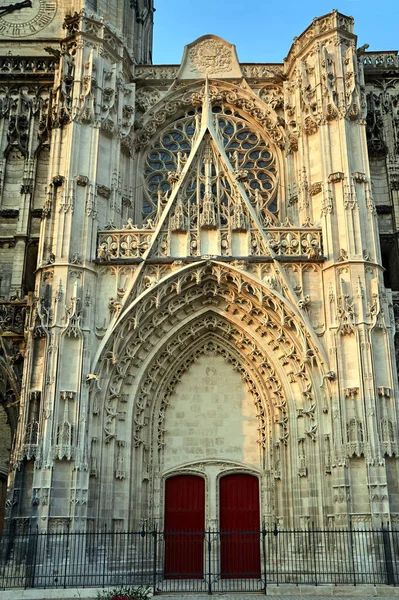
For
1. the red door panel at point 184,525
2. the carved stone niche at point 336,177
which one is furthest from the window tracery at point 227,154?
the red door panel at point 184,525

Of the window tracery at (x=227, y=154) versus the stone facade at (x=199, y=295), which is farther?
the window tracery at (x=227, y=154)

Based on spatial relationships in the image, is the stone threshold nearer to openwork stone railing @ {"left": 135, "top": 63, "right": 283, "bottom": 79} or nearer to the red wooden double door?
the red wooden double door

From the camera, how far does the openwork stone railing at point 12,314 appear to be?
17.0 meters

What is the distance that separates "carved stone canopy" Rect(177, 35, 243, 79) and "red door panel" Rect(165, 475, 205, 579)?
498 inches

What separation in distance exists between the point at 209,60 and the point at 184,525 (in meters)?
14.5

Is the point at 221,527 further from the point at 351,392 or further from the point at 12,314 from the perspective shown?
the point at 12,314

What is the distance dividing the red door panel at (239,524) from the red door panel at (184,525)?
0.55 meters

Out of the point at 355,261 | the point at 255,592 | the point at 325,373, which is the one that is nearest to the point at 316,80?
the point at 355,261

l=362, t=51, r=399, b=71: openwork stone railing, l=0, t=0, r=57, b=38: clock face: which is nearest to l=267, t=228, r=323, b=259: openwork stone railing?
l=362, t=51, r=399, b=71: openwork stone railing

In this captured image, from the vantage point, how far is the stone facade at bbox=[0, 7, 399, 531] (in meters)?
14.9

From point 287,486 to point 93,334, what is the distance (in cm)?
600

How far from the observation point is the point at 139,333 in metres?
16.6

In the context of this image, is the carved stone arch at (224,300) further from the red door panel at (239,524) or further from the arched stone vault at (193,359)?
the red door panel at (239,524)

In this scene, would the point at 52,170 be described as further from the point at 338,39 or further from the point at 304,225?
the point at 338,39
